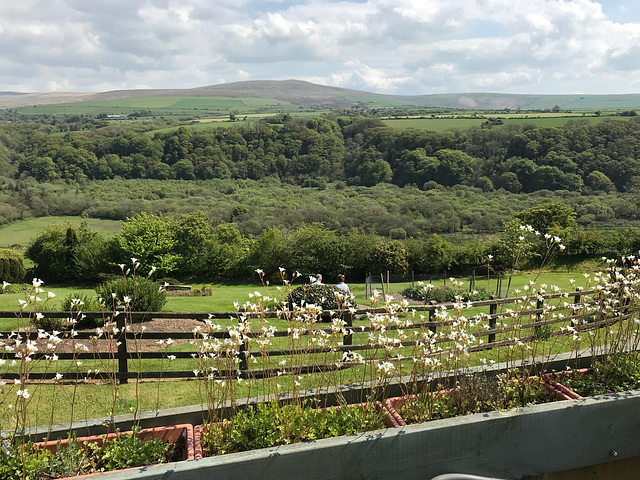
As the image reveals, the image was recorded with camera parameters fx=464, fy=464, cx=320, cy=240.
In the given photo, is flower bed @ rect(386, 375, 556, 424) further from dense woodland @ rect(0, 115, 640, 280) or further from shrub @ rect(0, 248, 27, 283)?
shrub @ rect(0, 248, 27, 283)

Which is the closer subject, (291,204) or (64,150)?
(291,204)

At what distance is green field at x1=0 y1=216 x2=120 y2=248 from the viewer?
5191 centimetres

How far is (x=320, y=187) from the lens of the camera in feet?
318

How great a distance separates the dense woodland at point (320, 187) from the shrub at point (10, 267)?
3.69 m

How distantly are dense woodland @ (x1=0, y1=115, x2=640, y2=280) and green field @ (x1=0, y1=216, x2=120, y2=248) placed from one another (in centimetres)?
254

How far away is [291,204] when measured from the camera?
3039 inches

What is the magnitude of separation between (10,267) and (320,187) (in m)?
75.4

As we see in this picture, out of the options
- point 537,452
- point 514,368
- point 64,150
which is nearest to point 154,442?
point 537,452

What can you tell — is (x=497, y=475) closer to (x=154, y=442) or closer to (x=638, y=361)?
(x=638, y=361)

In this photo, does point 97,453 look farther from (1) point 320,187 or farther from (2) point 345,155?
(2) point 345,155

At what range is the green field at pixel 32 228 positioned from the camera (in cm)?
5191

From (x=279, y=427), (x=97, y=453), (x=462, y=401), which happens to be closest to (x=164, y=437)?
(x=97, y=453)

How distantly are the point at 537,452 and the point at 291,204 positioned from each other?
2943 inches

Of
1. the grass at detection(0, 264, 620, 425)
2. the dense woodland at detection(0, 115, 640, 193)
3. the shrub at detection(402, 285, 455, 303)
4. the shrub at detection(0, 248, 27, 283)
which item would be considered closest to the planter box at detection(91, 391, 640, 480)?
the grass at detection(0, 264, 620, 425)
